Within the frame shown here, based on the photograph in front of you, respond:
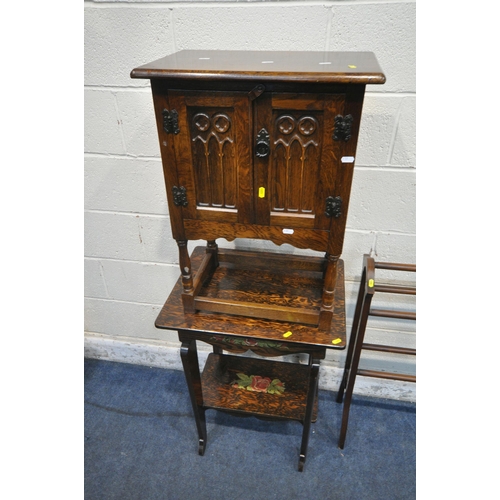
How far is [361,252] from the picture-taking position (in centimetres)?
145

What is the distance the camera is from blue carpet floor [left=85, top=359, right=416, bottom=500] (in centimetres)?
147

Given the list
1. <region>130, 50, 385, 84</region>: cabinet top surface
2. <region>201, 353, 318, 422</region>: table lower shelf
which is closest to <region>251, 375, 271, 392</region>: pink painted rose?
<region>201, 353, 318, 422</region>: table lower shelf

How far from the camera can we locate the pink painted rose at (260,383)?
1530 mm

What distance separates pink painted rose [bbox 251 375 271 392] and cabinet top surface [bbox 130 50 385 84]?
1.18 m

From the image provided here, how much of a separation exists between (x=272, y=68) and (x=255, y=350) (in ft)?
2.53

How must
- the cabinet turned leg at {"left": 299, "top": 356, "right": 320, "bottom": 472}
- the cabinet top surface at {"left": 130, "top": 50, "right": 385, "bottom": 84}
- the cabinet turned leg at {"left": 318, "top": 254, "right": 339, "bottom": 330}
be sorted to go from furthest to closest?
the cabinet turned leg at {"left": 299, "top": 356, "right": 320, "bottom": 472} < the cabinet turned leg at {"left": 318, "top": 254, "right": 339, "bottom": 330} < the cabinet top surface at {"left": 130, "top": 50, "right": 385, "bottom": 84}

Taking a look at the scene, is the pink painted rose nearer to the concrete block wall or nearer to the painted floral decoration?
the painted floral decoration

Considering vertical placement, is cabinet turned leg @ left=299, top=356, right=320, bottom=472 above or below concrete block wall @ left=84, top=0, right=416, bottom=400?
below

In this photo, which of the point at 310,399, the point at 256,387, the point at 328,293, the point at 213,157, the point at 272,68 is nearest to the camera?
the point at 272,68

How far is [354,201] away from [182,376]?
1219 millimetres

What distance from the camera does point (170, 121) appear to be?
0.89 meters

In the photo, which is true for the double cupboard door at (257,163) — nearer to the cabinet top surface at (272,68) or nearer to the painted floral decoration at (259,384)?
the cabinet top surface at (272,68)

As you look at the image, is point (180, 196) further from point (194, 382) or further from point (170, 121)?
point (194, 382)

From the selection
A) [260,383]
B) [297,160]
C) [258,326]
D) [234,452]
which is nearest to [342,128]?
[297,160]
